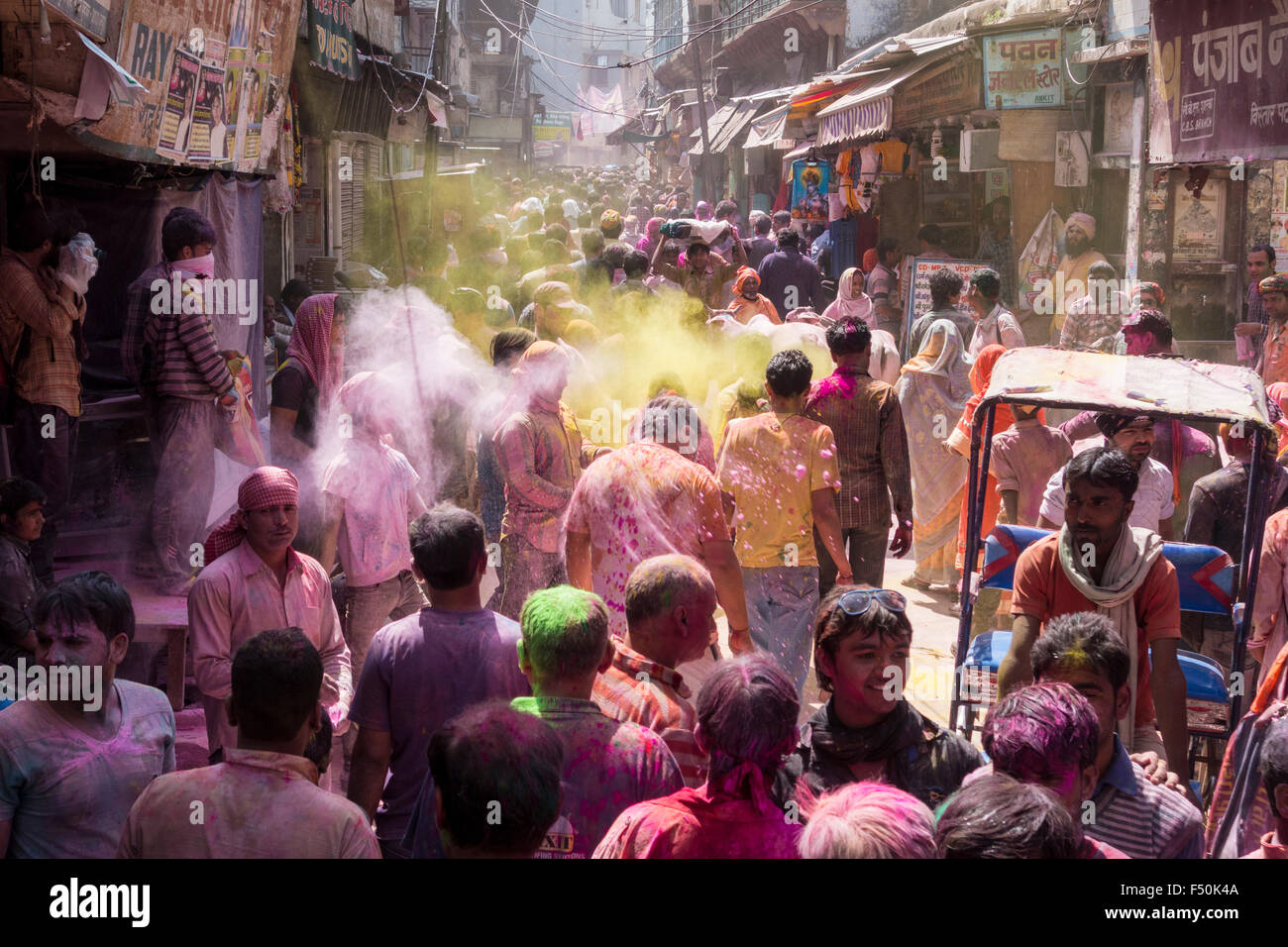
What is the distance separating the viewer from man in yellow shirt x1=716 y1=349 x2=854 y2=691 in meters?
5.54

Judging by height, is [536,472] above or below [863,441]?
below

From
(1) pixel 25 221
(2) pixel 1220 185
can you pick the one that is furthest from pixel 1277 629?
(2) pixel 1220 185

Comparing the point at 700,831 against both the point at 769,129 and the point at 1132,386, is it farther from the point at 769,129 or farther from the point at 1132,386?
the point at 769,129

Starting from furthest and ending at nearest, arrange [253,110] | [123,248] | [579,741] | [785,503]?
1. [253,110]
2. [123,248]
3. [785,503]
4. [579,741]

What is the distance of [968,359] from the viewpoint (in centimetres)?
834

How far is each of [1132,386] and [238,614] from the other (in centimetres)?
363

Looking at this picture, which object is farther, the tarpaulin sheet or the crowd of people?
the tarpaulin sheet

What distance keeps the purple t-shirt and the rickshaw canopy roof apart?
101 inches

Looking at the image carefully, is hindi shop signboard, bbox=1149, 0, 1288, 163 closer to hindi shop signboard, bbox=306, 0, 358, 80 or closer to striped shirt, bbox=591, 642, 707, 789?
striped shirt, bbox=591, 642, 707, 789

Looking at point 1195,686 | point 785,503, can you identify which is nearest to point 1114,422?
point 1195,686

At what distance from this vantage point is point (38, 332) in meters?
6.26

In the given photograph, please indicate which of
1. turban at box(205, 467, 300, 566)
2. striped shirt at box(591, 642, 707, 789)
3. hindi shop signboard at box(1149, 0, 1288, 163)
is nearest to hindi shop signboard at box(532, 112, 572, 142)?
hindi shop signboard at box(1149, 0, 1288, 163)

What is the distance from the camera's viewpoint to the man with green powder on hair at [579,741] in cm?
300

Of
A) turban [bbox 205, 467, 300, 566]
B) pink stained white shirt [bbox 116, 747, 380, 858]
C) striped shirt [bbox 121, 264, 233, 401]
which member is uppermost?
striped shirt [bbox 121, 264, 233, 401]
